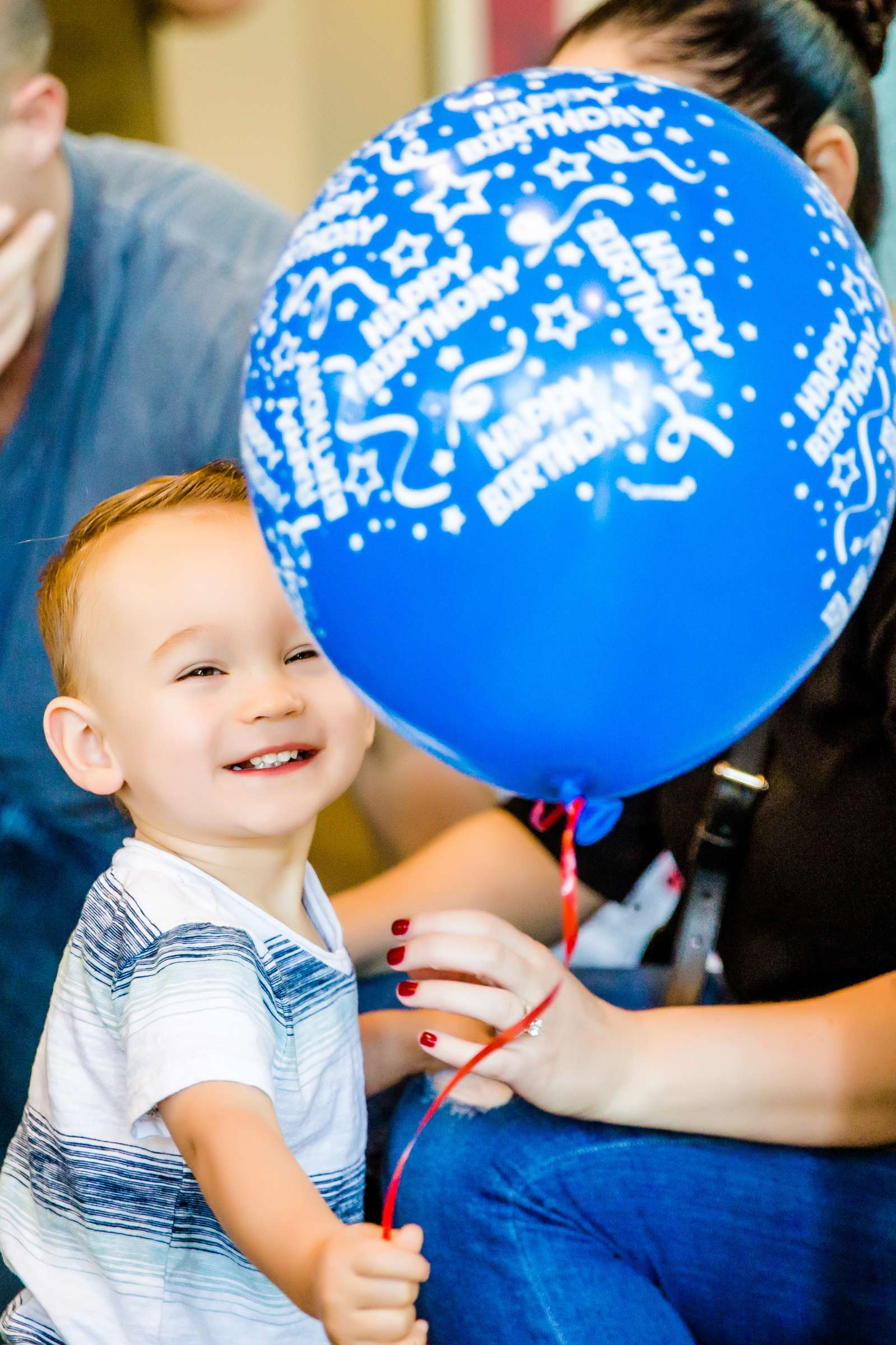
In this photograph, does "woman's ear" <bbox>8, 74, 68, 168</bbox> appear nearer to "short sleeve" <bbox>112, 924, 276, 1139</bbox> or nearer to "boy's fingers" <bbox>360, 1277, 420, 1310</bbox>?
"short sleeve" <bbox>112, 924, 276, 1139</bbox>

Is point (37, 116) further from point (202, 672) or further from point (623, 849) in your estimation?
point (623, 849)

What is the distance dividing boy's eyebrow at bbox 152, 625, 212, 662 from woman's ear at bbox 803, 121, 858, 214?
562 mm

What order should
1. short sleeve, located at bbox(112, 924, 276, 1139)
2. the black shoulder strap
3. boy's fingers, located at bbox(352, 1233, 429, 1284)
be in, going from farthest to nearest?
the black shoulder strap → short sleeve, located at bbox(112, 924, 276, 1139) → boy's fingers, located at bbox(352, 1233, 429, 1284)

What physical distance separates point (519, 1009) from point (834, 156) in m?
0.66

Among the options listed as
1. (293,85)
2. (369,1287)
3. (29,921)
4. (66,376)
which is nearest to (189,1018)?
(369,1287)

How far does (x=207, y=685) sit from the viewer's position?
782mm

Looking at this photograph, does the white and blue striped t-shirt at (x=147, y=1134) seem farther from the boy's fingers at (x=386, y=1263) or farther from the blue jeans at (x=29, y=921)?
the blue jeans at (x=29, y=921)

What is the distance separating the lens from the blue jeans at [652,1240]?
2.75 feet

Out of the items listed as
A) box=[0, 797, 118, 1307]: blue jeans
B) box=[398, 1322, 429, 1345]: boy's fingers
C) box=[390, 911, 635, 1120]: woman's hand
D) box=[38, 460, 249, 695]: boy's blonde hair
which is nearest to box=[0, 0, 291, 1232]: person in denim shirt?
box=[0, 797, 118, 1307]: blue jeans

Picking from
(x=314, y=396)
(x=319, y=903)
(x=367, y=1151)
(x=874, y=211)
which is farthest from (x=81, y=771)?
(x=874, y=211)

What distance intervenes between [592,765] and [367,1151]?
0.56 metres

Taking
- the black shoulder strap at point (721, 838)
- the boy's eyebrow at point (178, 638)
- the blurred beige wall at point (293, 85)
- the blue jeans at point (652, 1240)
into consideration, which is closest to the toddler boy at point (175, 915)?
the boy's eyebrow at point (178, 638)

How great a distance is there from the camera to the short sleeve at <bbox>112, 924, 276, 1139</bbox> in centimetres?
68

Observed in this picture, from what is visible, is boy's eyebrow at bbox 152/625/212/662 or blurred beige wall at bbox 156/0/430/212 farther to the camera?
blurred beige wall at bbox 156/0/430/212
